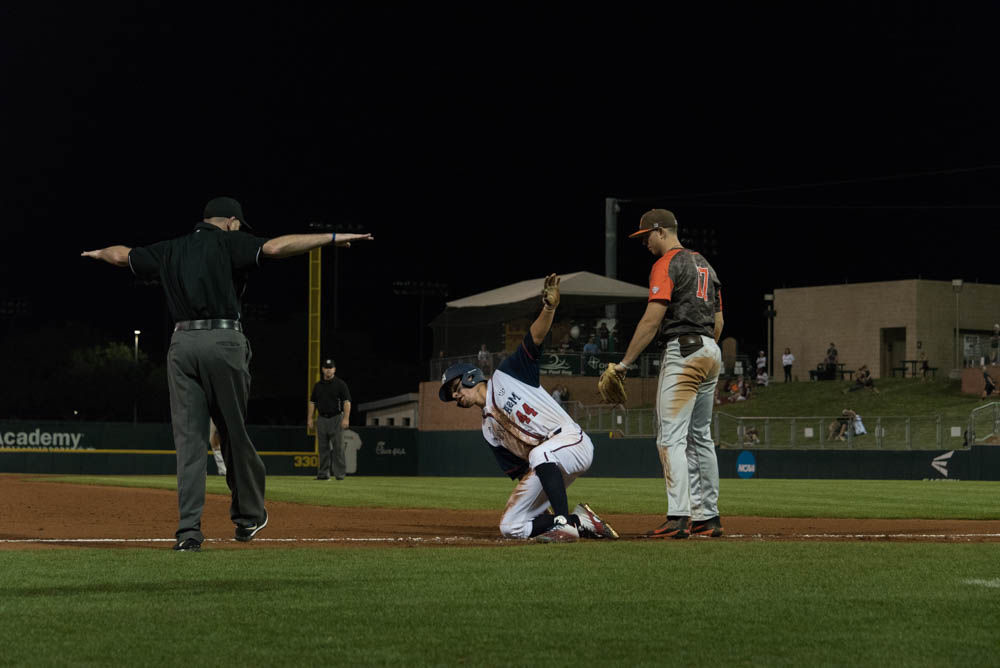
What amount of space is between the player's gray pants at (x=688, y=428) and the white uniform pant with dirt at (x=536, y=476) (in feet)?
1.71

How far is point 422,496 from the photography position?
17.0 metres

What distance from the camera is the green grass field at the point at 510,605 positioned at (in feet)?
12.8

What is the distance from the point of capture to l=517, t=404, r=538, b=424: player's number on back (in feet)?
26.8

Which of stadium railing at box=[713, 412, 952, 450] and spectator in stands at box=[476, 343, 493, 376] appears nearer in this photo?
stadium railing at box=[713, 412, 952, 450]

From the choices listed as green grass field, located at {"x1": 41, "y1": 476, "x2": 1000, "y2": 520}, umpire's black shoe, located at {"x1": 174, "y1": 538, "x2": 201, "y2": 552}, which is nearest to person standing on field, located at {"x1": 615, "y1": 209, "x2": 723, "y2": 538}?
umpire's black shoe, located at {"x1": 174, "y1": 538, "x2": 201, "y2": 552}

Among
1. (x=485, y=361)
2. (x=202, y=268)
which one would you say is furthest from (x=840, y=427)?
(x=202, y=268)

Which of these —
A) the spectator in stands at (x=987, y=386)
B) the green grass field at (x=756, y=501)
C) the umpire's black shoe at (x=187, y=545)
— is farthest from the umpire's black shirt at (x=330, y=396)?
the spectator in stands at (x=987, y=386)

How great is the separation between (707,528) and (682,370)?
3.54 ft

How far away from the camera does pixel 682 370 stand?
8.26m

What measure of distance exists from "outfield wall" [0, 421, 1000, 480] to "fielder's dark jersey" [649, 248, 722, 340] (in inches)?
828

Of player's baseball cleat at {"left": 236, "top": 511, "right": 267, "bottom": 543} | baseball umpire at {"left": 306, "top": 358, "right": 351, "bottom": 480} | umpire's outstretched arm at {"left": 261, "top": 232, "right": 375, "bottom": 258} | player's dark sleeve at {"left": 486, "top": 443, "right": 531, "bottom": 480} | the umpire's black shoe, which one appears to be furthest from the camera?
baseball umpire at {"left": 306, "top": 358, "right": 351, "bottom": 480}

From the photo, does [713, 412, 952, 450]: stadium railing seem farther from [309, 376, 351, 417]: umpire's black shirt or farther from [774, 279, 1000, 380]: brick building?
[774, 279, 1000, 380]: brick building

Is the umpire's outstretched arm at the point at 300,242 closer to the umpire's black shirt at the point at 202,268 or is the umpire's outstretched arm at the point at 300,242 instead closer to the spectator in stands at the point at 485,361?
the umpire's black shirt at the point at 202,268

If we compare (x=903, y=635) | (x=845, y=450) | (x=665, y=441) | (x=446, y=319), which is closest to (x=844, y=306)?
(x=446, y=319)
